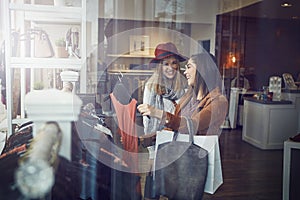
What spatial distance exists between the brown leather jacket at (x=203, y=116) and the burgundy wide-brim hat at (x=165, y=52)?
7.9 inches

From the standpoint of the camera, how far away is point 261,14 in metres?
3.44

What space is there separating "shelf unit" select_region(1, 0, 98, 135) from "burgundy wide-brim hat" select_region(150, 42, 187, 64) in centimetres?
36

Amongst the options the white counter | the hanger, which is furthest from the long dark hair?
the white counter

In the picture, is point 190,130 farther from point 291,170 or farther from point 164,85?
point 291,170

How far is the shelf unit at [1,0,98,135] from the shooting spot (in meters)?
1.13

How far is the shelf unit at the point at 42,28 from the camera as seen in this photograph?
1.13 meters

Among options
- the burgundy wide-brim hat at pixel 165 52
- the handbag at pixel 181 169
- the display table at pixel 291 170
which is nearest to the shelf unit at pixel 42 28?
the burgundy wide-brim hat at pixel 165 52

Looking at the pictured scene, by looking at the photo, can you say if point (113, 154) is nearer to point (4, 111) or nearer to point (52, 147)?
point (52, 147)

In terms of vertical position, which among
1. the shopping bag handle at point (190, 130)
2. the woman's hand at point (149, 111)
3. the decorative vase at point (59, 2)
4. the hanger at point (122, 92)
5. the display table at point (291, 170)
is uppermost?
the decorative vase at point (59, 2)

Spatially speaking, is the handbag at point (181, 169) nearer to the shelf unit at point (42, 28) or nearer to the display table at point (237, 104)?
the shelf unit at point (42, 28)

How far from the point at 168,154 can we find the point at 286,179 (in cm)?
67

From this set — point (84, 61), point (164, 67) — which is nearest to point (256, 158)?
point (164, 67)

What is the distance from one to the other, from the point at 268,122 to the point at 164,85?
1263 millimetres

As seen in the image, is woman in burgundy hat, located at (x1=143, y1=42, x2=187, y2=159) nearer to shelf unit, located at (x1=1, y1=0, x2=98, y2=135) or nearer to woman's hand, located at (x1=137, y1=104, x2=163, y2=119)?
woman's hand, located at (x1=137, y1=104, x2=163, y2=119)
